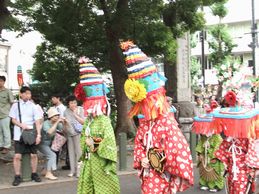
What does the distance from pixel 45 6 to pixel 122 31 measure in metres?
2.29

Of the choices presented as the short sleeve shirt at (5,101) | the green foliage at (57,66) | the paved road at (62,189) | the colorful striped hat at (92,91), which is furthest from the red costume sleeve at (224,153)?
the green foliage at (57,66)

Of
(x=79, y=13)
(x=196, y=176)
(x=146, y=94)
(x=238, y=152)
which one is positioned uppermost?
(x=79, y=13)

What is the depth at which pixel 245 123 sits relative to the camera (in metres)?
5.29

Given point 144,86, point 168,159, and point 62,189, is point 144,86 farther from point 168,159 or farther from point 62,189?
point 62,189

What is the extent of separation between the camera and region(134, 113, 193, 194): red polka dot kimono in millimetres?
4551

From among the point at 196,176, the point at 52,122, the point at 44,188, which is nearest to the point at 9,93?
the point at 52,122

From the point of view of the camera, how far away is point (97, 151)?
221 inches

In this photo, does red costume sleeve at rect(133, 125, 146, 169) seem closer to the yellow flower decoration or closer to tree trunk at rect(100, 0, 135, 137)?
the yellow flower decoration

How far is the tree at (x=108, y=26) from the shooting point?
12.3 metres

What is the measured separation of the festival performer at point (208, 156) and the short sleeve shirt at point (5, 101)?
4343 mm

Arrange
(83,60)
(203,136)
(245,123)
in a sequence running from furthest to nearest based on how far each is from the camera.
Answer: (203,136)
(83,60)
(245,123)

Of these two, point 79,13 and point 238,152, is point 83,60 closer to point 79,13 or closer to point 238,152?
point 238,152

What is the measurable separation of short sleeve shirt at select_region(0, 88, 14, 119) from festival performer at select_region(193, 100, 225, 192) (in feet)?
14.2

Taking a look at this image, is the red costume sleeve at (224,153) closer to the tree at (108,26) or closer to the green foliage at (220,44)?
the tree at (108,26)
